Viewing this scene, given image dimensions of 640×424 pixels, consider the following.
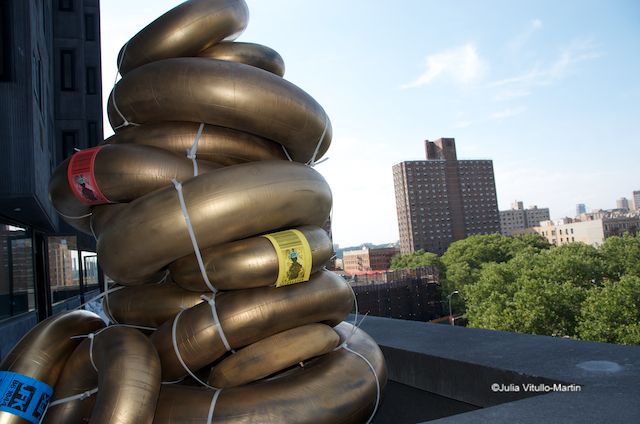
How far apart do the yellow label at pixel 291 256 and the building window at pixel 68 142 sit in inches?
1010

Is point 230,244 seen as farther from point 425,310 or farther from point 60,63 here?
point 425,310

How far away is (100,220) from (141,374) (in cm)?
161

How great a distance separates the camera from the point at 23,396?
3389 millimetres

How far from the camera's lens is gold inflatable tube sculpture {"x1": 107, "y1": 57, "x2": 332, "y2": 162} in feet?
12.5

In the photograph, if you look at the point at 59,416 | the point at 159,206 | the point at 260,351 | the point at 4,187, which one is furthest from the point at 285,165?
the point at 4,187

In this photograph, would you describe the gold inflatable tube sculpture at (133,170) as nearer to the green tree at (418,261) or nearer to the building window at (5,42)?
the building window at (5,42)

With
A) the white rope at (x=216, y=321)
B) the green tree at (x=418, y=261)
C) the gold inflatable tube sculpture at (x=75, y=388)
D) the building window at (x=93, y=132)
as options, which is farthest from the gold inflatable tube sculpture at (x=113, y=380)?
the green tree at (x=418, y=261)

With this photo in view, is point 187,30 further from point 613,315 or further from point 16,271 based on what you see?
point 613,315

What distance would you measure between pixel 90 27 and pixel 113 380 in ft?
112

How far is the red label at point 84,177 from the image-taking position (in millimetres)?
3721

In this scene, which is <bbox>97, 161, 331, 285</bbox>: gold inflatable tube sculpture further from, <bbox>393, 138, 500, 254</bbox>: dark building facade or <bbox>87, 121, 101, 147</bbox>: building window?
<bbox>393, 138, 500, 254</bbox>: dark building facade

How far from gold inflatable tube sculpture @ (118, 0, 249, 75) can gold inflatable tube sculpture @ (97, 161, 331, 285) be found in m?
1.44

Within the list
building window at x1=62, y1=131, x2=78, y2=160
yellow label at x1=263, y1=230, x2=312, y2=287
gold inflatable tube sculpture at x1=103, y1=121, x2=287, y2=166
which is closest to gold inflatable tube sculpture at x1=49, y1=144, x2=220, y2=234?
gold inflatable tube sculpture at x1=103, y1=121, x2=287, y2=166

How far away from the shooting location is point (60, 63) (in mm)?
26844
